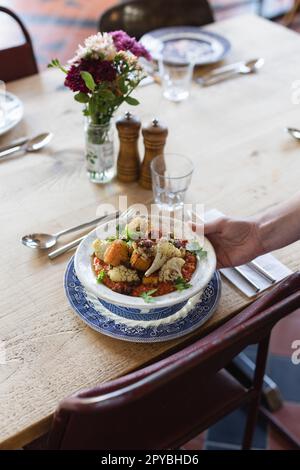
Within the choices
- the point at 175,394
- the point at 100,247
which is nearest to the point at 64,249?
the point at 100,247

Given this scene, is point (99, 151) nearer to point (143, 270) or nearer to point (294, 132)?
point (143, 270)

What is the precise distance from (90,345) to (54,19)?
372 centimetres

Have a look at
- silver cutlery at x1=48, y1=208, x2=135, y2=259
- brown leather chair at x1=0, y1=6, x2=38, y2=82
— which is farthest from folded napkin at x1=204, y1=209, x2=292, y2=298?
brown leather chair at x1=0, y1=6, x2=38, y2=82

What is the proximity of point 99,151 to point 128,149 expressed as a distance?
0.22ft

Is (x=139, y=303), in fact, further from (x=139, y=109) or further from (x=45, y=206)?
(x=139, y=109)

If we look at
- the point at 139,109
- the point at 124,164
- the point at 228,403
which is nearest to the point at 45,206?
the point at 124,164

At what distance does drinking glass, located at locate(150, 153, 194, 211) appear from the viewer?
3.87 feet

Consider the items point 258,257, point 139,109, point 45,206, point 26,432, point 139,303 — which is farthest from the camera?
point 139,109

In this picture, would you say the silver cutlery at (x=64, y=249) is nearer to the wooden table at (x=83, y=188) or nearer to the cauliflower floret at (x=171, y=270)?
the wooden table at (x=83, y=188)

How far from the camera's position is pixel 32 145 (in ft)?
4.53

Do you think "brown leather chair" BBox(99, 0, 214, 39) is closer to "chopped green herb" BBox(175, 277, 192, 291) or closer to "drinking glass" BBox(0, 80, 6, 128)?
"drinking glass" BBox(0, 80, 6, 128)

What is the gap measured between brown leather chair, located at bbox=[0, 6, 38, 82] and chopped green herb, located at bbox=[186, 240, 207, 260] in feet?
3.30

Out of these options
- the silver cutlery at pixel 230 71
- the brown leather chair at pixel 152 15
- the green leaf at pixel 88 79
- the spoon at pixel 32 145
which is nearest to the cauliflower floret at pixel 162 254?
the green leaf at pixel 88 79
